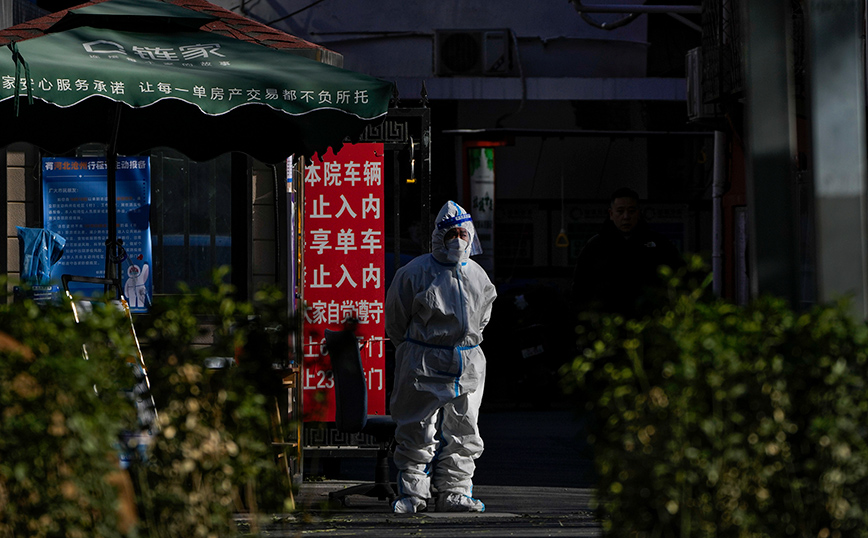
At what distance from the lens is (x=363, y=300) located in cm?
913

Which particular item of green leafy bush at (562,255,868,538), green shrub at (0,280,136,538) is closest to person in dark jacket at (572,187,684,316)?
green leafy bush at (562,255,868,538)

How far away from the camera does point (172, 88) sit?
6461mm

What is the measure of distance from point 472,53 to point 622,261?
1228cm

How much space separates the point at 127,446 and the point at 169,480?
0.64ft

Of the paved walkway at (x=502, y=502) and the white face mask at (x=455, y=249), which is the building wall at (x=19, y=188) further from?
the white face mask at (x=455, y=249)

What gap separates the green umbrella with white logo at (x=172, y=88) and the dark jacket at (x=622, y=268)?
2.10 meters

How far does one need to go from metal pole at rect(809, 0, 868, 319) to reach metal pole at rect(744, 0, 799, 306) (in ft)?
0.37

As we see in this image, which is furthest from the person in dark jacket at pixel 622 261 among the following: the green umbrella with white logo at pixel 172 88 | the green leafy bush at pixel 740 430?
the green leafy bush at pixel 740 430

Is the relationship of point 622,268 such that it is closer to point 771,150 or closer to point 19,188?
point 771,150

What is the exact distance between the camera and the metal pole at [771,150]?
168 inches

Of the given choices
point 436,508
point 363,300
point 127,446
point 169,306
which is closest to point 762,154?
point 169,306

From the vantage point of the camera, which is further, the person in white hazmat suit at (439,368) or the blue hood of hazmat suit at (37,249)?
the blue hood of hazmat suit at (37,249)

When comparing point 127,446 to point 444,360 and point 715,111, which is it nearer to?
point 444,360

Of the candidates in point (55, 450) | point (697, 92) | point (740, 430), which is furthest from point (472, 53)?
point (55, 450)
